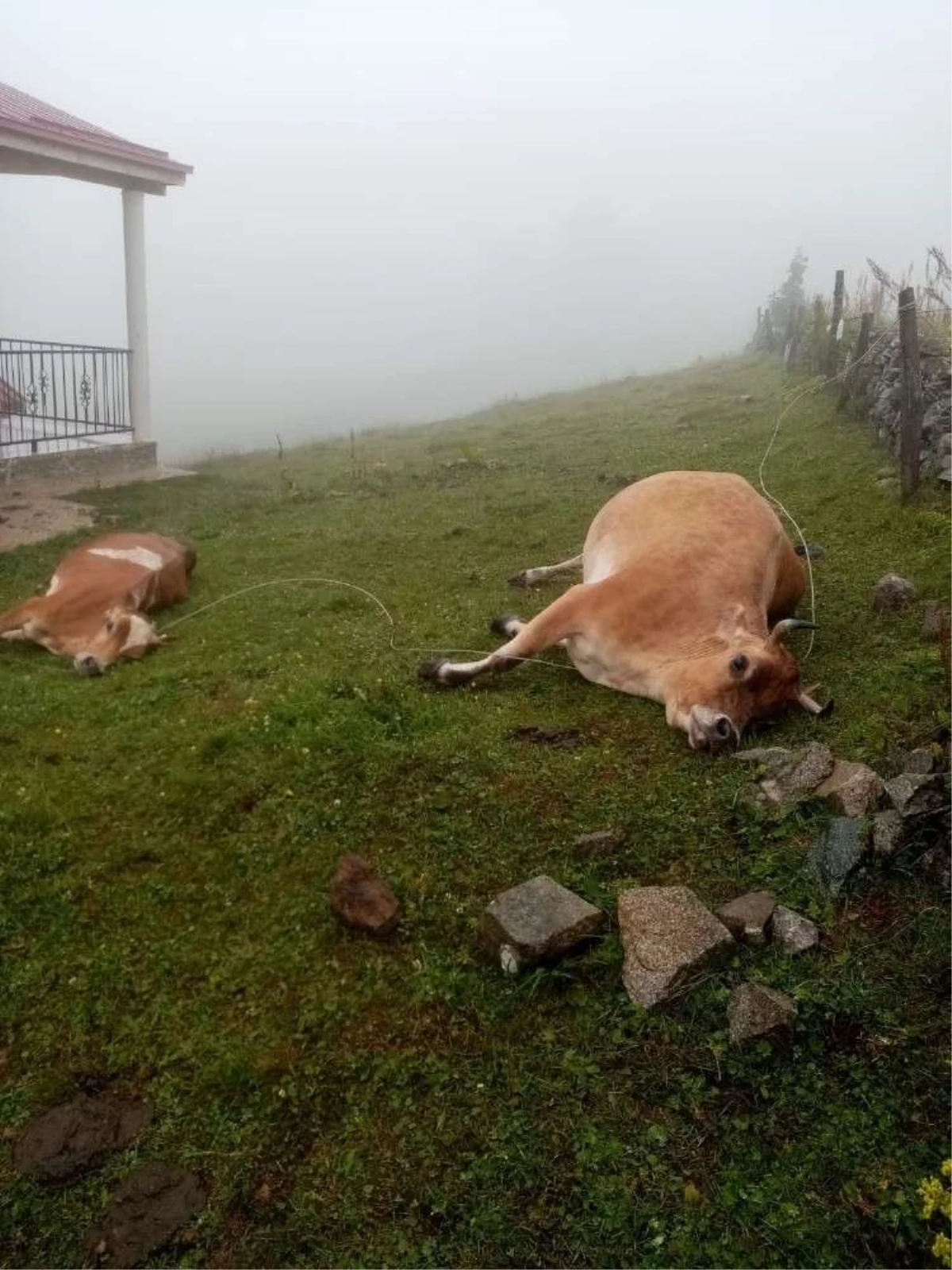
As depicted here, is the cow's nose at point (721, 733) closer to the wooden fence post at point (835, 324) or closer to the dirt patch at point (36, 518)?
the dirt patch at point (36, 518)

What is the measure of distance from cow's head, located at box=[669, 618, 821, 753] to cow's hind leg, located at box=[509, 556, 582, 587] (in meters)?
3.12

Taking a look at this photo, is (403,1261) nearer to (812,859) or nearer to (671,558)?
(812,859)

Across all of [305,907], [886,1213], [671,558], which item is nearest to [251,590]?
[671,558]

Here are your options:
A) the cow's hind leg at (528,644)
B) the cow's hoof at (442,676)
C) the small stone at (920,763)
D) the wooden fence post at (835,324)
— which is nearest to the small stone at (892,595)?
the cow's hind leg at (528,644)

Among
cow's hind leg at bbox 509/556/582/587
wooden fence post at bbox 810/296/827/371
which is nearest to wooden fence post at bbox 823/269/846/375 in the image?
wooden fence post at bbox 810/296/827/371

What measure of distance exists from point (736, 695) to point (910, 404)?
4.87 metres

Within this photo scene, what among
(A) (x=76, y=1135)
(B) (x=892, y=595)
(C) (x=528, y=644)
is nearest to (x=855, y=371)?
(B) (x=892, y=595)

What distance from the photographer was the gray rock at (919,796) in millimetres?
3781

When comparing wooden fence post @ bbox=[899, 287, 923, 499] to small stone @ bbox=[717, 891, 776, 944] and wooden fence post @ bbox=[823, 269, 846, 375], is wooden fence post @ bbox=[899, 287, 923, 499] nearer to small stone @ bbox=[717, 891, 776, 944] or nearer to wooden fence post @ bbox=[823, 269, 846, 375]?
small stone @ bbox=[717, 891, 776, 944]

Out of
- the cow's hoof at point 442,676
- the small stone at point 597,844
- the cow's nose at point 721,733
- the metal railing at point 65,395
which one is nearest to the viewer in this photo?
the small stone at point 597,844

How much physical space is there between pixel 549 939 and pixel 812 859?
1111 mm

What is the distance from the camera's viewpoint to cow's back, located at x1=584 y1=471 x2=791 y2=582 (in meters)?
6.27

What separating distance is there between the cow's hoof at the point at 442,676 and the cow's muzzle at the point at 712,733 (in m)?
1.59

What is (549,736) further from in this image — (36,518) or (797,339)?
(797,339)
